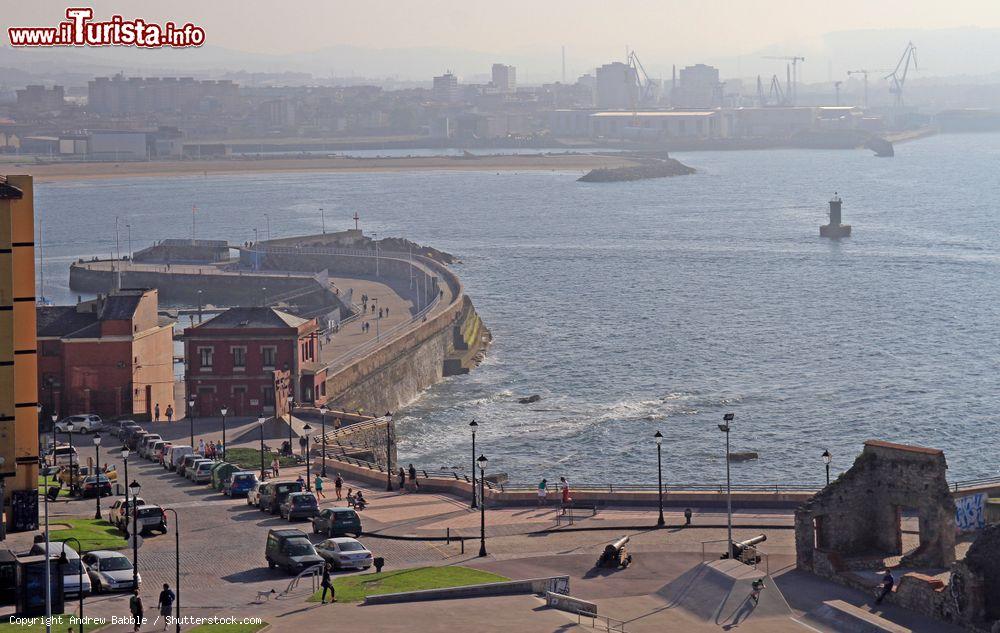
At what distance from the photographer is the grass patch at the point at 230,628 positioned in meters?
22.1

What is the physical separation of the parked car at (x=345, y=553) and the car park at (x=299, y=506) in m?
3.46

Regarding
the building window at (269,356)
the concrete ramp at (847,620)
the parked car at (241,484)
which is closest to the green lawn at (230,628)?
the concrete ramp at (847,620)

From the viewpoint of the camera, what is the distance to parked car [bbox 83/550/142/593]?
24.6 m

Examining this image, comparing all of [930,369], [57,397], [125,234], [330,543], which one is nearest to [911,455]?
[330,543]

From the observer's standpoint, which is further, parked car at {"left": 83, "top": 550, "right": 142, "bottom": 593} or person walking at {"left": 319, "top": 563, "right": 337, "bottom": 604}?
parked car at {"left": 83, "top": 550, "right": 142, "bottom": 593}

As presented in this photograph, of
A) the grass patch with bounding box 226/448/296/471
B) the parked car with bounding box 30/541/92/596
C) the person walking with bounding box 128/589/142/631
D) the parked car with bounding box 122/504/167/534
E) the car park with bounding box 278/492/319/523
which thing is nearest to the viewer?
the person walking with bounding box 128/589/142/631

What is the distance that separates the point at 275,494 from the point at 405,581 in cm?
684

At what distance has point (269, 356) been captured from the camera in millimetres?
49344

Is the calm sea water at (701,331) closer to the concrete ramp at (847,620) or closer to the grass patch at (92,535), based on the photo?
the grass patch at (92,535)

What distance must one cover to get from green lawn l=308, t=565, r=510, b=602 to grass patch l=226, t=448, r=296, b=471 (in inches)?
513

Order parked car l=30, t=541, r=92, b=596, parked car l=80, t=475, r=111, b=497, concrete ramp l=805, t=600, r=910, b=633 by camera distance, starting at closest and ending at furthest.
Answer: concrete ramp l=805, t=600, r=910, b=633, parked car l=30, t=541, r=92, b=596, parked car l=80, t=475, r=111, b=497

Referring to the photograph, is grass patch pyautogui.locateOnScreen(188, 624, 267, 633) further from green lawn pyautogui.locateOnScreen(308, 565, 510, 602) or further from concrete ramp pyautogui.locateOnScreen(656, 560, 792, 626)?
concrete ramp pyautogui.locateOnScreen(656, 560, 792, 626)

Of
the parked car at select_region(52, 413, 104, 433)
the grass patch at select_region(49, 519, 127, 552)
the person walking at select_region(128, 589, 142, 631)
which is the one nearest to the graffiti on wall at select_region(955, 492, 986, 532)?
the person walking at select_region(128, 589, 142, 631)

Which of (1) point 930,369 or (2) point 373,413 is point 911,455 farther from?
(1) point 930,369
